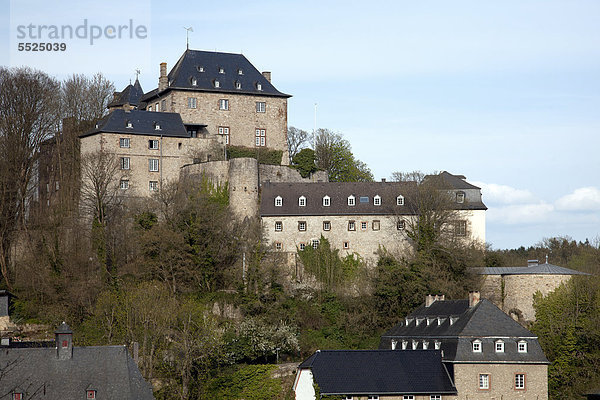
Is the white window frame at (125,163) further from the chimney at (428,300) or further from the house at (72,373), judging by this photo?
the chimney at (428,300)

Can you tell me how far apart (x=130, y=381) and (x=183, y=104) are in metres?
28.8

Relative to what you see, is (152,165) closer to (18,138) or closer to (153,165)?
(153,165)

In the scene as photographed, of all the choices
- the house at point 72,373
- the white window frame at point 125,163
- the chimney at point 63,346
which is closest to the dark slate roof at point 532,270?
the house at point 72,373

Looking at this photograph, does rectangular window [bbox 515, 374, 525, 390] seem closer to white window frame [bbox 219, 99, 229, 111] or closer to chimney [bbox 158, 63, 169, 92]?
white window frame [bbox 219, 99, 229, 111]

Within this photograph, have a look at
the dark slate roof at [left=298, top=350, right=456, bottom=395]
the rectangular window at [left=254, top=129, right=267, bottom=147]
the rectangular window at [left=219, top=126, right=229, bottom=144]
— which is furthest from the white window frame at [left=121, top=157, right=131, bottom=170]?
the dark slate roof at [left=298, top=350, right=456, bottom=395]

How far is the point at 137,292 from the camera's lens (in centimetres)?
5072

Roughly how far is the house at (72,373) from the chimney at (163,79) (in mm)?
28193

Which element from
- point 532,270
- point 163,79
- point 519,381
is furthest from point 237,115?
point 519,381

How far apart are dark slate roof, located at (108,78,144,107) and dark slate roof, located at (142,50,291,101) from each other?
244 cm

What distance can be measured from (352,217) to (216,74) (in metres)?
A: 15.6

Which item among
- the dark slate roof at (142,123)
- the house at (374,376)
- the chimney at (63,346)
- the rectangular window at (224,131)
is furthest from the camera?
the rectangular window at (224,131)

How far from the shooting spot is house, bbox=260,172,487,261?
60.1m

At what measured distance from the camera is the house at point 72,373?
41406 mm

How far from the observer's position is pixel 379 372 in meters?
44.1
